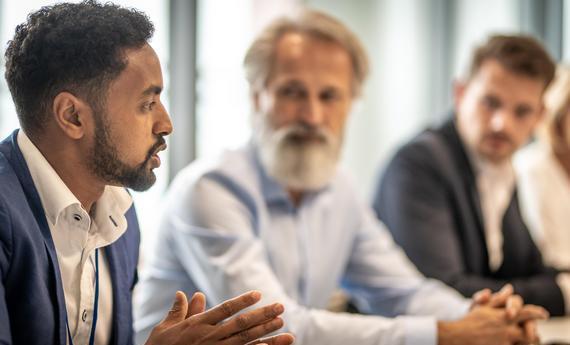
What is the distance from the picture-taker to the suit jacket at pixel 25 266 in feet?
2.93

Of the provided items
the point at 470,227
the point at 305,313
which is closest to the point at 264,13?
the point at 470,227

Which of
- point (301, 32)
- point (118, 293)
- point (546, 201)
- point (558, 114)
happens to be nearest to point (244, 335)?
point (118, 293)

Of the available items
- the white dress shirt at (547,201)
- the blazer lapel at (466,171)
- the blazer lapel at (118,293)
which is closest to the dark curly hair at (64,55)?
the blazer lapel at (118,293)

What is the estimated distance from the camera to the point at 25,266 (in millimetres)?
911

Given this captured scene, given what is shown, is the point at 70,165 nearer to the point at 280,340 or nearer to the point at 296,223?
the point at 280,340

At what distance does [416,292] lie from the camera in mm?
1881

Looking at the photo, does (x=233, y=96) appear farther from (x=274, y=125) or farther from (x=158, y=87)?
(x=158, y=87)

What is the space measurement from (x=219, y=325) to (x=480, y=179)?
1.53 meters

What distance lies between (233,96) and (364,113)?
1.29m

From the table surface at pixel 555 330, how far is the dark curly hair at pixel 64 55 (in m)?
1.20

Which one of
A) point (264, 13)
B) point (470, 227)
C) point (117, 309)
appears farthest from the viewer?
point (264, 13)

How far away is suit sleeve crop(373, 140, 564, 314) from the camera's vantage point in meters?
2.10

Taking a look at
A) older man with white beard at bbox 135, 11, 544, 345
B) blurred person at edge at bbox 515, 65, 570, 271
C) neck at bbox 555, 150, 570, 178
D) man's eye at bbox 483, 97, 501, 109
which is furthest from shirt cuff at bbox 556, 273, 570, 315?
neck at bbox 555, 150, 570, 178

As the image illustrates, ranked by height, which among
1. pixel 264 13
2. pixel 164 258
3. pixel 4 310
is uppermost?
pixel 264 13
